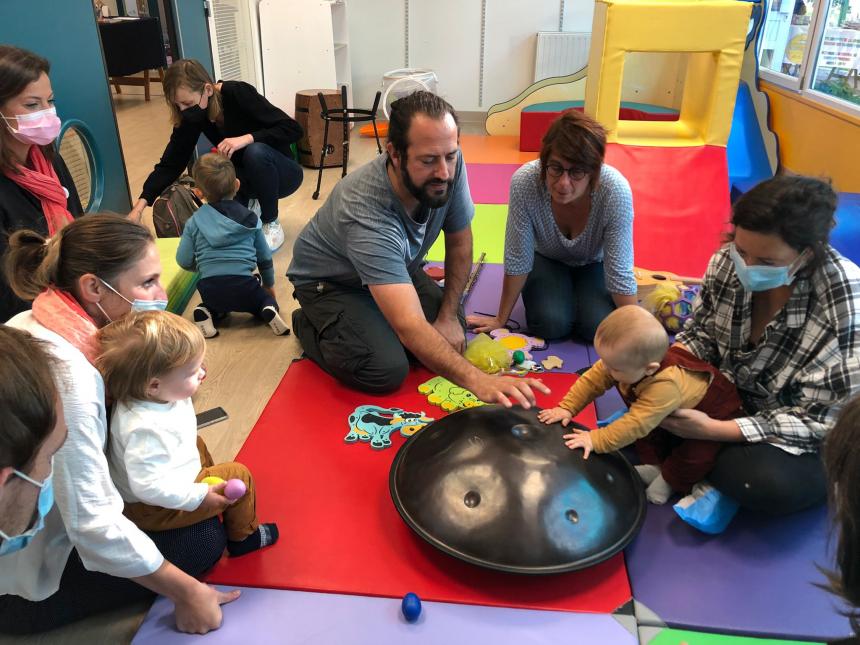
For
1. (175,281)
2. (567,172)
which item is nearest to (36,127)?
(175,281)

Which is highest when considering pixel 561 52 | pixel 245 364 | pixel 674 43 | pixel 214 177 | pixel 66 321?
pixel 674 43

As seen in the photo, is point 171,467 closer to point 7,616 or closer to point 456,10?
point 7,616

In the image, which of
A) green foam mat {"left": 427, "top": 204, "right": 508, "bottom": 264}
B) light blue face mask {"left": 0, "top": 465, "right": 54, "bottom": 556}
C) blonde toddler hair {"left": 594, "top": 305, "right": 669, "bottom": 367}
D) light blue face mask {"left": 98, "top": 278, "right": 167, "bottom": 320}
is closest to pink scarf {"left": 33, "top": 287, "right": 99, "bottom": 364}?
light blue face mask {"left": 98, "top": 278, "right": 167, "bottom": 320}

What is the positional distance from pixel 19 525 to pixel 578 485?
1227 millimetres

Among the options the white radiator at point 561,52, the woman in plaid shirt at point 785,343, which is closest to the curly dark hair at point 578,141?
the woman in plaid shirt at point 785,343

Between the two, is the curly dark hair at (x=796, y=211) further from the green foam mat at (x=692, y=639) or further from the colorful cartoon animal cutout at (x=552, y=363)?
the colorful cartoon animal cutout at (x=552, y=363)

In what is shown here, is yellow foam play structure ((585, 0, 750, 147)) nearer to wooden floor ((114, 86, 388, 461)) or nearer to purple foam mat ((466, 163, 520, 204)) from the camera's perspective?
purple foam mat ((466, 163, 520, 204))

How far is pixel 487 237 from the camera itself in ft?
12.8

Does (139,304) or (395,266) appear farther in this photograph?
(395,266)

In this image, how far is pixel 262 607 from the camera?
5.19 ft

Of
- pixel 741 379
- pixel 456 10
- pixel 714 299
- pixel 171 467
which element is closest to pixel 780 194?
pixel 714 299

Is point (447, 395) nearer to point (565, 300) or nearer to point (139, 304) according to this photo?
point (565, 300)

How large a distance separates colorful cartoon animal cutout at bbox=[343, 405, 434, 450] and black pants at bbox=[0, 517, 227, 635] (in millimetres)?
654

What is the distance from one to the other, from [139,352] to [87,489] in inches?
11.6
